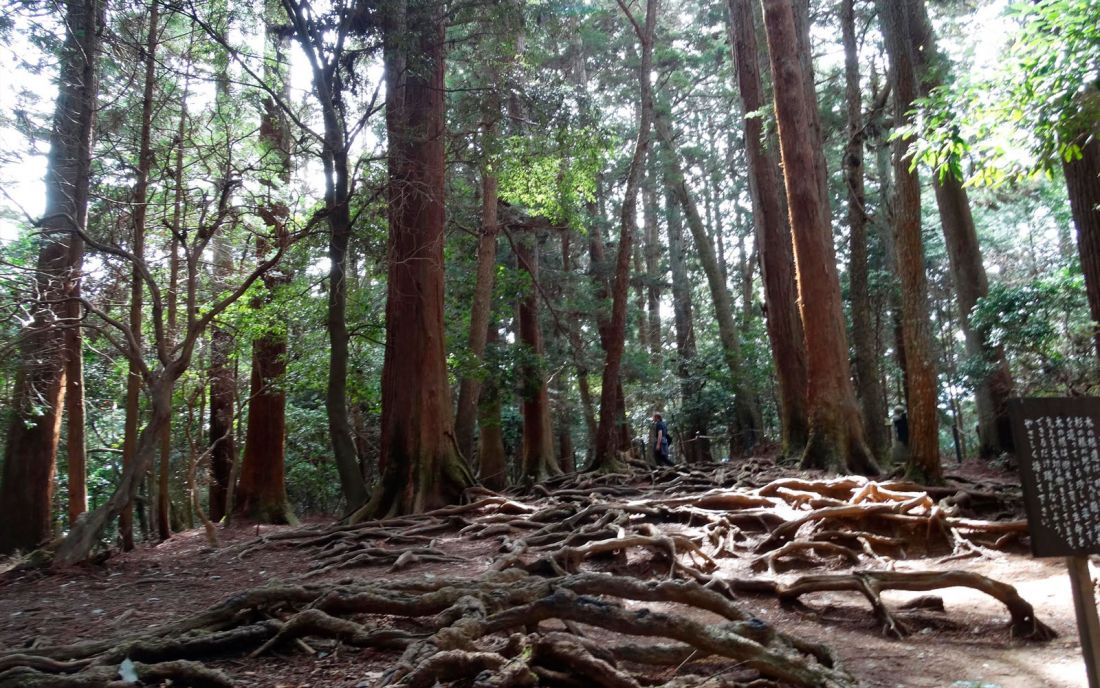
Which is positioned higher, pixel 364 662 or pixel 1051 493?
pixel 1051 493

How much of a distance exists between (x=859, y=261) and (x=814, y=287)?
4496 millimetres

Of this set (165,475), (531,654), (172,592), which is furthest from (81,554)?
(531,654)

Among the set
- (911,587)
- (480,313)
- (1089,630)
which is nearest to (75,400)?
(480,313)

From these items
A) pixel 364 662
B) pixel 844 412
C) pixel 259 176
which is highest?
pixel 259 176

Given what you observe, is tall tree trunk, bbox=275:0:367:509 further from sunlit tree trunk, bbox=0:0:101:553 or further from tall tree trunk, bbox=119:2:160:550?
sunlit tree trunk, bbox=0:0:101:553

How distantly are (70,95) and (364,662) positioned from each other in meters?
10.7

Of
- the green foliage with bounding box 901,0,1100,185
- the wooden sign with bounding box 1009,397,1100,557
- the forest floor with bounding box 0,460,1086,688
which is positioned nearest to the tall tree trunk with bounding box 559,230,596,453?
the forest floor with bounding box 0,460,1086,688

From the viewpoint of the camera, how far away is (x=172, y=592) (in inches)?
324

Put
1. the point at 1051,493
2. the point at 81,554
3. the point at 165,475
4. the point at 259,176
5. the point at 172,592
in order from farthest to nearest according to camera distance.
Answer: the point at 165,475, the point at 259,176, the point at 81,554, the point at 172,592, the point at 1051,493

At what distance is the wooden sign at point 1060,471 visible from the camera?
377 centimetres

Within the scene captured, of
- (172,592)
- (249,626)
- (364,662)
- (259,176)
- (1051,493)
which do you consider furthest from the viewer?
(259,176)

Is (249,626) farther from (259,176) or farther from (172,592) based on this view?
(259,176)

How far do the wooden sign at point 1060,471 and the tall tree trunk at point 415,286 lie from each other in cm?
894

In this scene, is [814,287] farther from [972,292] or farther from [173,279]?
[173,279]
